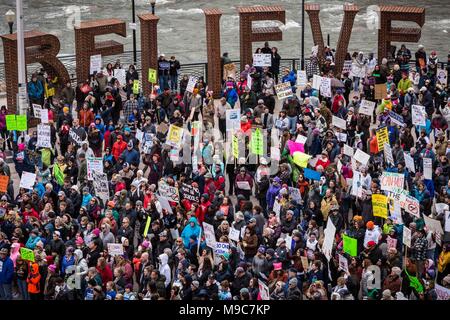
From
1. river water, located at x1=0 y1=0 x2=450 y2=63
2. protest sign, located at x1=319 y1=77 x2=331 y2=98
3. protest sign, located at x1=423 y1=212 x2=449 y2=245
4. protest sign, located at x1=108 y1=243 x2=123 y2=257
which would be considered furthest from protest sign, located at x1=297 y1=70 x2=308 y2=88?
river water, located at x1=0 y1=0 x2=450 y2=63

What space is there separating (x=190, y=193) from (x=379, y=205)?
4.08 meters

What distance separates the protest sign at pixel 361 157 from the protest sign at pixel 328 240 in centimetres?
364

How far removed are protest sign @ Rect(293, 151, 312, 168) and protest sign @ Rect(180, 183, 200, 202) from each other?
9.35 ft

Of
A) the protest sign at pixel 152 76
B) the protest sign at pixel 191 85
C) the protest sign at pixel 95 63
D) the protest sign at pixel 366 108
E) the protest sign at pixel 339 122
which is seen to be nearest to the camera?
the protest sign at pixel 339 122

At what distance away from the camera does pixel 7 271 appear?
22000mm

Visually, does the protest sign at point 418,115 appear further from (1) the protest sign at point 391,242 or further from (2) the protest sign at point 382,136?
(1) the protest sign at point 391,242

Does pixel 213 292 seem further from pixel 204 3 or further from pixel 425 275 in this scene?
pixel 204 3

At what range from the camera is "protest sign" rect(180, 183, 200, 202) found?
24266mm

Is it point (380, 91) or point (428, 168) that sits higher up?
point (380, 91)

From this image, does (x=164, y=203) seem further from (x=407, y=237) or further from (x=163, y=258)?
(x=407, y=237)

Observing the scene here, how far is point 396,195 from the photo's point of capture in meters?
23.2

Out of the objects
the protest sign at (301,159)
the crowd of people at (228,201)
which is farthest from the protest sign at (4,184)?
the protest sign at (301,159)

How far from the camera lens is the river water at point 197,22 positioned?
52.9m

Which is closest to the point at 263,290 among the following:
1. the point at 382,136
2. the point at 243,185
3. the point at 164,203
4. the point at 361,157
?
the point at 164,203
